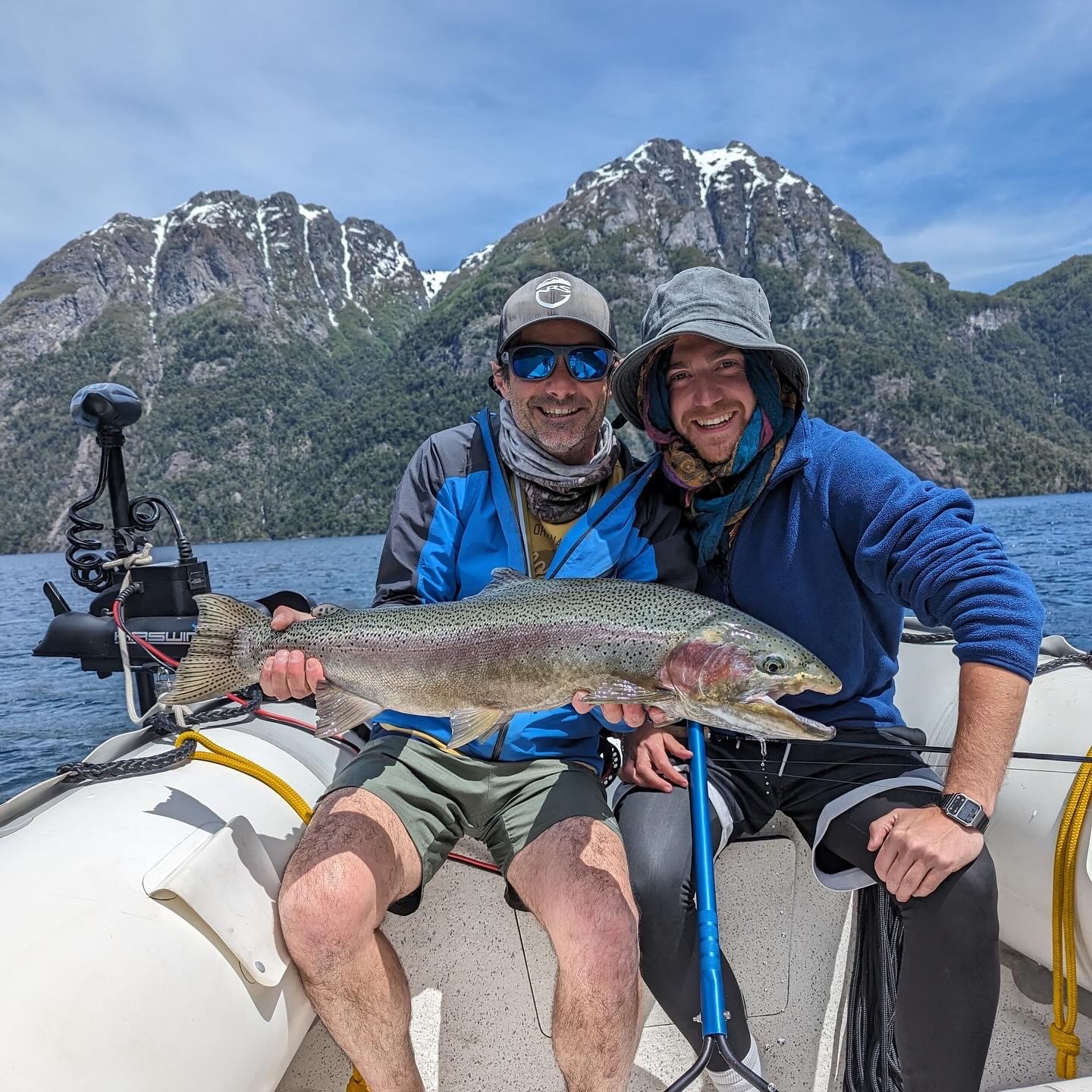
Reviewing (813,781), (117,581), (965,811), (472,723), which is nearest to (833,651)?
(813,781)

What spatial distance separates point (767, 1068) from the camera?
385 cm

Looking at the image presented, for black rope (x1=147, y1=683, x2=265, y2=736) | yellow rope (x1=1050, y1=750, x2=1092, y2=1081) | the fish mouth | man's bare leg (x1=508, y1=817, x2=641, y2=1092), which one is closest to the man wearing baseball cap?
man's bare leg (x1=508, y1=817, x2=641, y2=1092)

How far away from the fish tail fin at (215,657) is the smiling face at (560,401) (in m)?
1.72

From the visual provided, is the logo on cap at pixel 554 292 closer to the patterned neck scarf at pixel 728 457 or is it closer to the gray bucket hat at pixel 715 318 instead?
the gray bucket hat at pixel 715 318

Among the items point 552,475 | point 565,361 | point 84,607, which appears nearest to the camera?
point 552,475

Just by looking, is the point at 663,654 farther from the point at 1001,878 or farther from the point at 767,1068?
the point at 767,1068

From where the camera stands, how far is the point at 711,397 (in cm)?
377

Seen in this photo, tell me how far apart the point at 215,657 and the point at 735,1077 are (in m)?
2.92

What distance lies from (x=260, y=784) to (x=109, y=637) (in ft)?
8.63

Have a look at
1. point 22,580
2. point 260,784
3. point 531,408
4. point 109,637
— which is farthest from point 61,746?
point 22,580

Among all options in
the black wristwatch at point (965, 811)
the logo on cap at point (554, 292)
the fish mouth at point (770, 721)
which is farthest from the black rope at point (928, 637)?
the logo on cap at point (554, 292)

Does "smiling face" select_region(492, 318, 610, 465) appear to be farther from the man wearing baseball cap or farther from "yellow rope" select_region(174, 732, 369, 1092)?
"yellow rope" select_region(174, 732, 369, 1092)

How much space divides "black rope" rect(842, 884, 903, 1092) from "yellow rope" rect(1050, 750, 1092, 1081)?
1.97 feet

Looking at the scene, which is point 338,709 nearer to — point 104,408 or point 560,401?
point 560,401
